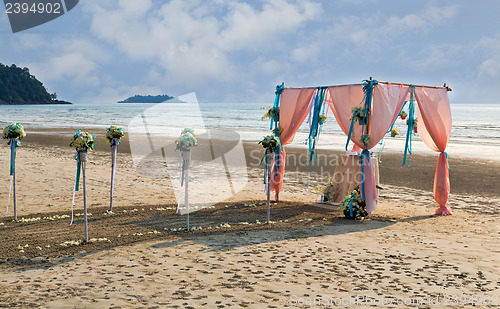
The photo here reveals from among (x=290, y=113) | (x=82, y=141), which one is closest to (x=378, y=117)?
(x=290, y=113)

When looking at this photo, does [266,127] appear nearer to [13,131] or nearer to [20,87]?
[13,131]

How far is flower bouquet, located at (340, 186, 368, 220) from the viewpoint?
31.2ft

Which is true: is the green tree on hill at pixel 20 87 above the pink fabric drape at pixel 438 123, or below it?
above

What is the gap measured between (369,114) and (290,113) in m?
2.29

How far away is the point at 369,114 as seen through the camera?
9.59 m

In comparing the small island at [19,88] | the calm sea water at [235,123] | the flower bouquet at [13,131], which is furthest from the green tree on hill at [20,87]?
the flower bouquet at [13,131]

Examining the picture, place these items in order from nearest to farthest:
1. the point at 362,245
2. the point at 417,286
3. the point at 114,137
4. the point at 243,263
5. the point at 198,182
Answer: the point at 417,286 → the point at 243,263 → the point at 362,245 → the point at 114,137 → the point at 198,182

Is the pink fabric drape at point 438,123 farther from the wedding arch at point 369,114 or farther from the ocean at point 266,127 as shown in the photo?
the ocean at point 266,127

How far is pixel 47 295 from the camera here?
16.0 feet

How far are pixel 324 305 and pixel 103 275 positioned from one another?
2.68 meters

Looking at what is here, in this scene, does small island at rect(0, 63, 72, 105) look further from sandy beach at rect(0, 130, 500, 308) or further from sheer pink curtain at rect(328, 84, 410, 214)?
sheer pink curtain at rect(328, 84, 410, 214)

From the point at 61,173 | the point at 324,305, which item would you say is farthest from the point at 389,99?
the point at 61,173

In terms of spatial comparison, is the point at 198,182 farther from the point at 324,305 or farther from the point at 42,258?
the point at 324,305

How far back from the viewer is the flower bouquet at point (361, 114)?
950 centimetres
